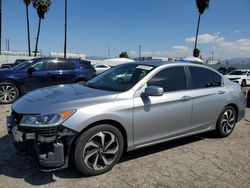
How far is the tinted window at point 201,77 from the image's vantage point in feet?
15.3

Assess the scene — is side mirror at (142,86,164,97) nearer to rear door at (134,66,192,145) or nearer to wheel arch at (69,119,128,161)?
rear door at (134,66,192,145)

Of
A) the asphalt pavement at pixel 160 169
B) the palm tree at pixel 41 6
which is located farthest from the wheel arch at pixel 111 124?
the palm tree at pixel 41 6

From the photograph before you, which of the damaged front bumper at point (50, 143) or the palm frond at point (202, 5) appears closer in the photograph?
the damaged front bumper at point (50, 143)

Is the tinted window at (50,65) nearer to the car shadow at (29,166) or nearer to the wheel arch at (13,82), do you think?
the wheel arch at (13,82)

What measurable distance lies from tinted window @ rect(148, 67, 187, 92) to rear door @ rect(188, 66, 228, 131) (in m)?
0.24

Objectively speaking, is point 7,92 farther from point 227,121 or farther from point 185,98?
point 227,121

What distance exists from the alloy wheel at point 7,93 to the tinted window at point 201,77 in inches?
245

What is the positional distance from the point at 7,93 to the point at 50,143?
6127 mm

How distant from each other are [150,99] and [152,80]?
36 centimetres

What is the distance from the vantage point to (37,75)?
880 centimetres

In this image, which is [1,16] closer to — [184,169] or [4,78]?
[4,78]

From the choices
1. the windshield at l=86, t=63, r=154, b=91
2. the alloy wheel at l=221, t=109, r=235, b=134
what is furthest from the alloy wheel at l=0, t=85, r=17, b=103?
the alloy wheel at l=221, t=109, r=235, b=134

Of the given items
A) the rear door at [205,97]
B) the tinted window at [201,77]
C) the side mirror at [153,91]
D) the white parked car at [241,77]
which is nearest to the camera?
the side mirror at [153,91]

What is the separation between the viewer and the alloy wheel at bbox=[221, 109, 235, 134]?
17.0 ft
